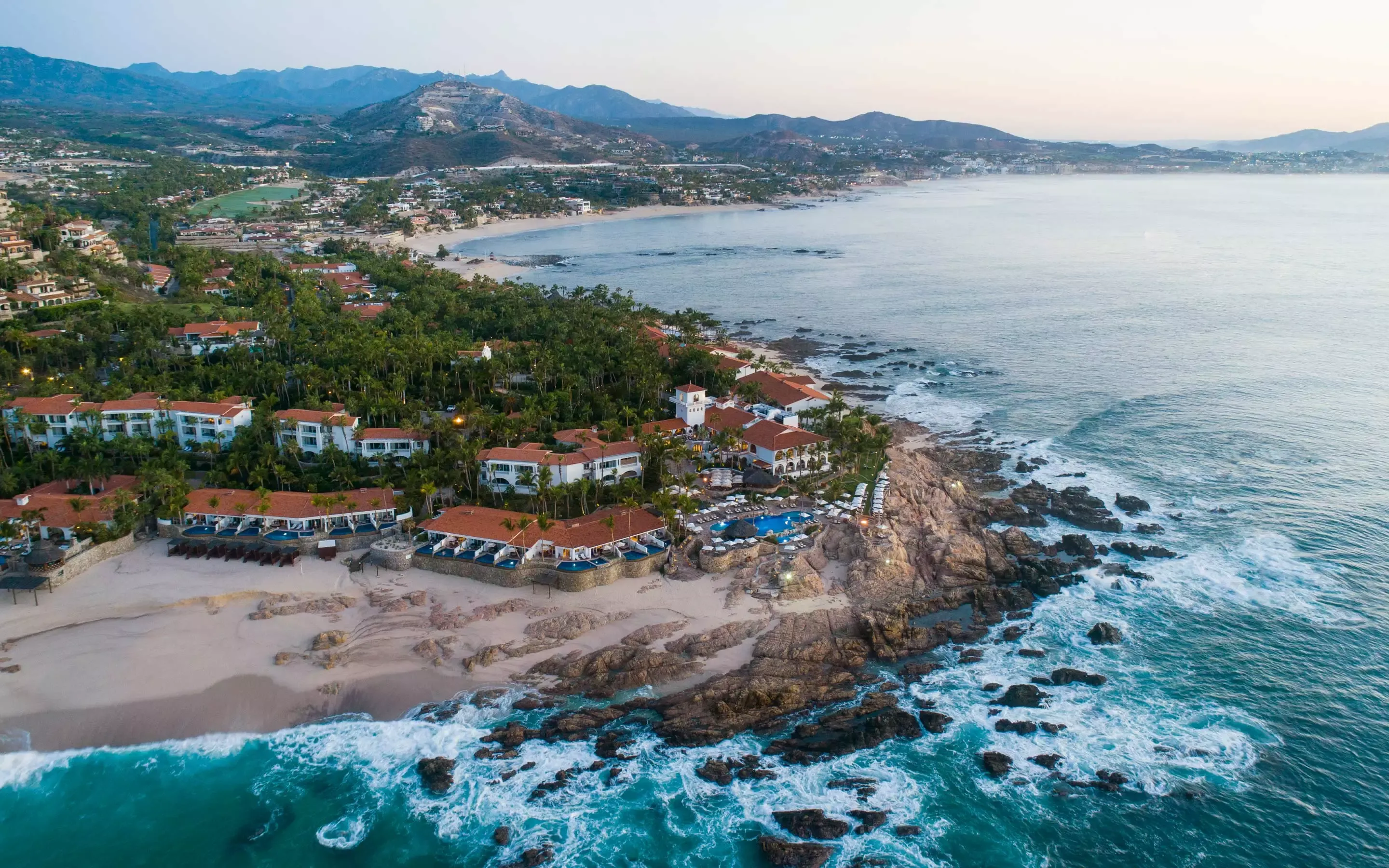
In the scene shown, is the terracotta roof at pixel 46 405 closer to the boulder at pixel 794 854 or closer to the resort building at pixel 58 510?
the resort building at pixel 58 510

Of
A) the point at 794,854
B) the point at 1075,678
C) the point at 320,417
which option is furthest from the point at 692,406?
the point at 794,854

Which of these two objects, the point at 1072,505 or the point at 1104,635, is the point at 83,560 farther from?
the point at 1072,505

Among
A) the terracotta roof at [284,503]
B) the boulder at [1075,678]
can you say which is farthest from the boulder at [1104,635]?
the terracotta roof at [284,503]


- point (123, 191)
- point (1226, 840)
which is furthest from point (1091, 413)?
point (123, 191)

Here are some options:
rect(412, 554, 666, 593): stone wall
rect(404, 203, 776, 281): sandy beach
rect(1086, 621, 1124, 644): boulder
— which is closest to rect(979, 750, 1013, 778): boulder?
rect(1086, 621, 1124, 644): boulder

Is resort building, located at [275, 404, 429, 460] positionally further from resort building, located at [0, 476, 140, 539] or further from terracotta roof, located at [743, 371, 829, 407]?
terracotta roof, located at [743, 371, 829, 407]

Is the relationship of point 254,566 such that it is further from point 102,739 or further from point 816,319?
point 816,319

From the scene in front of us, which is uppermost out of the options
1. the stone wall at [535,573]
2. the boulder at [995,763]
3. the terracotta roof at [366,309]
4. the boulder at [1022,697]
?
the terracotta roof at [366,309]
